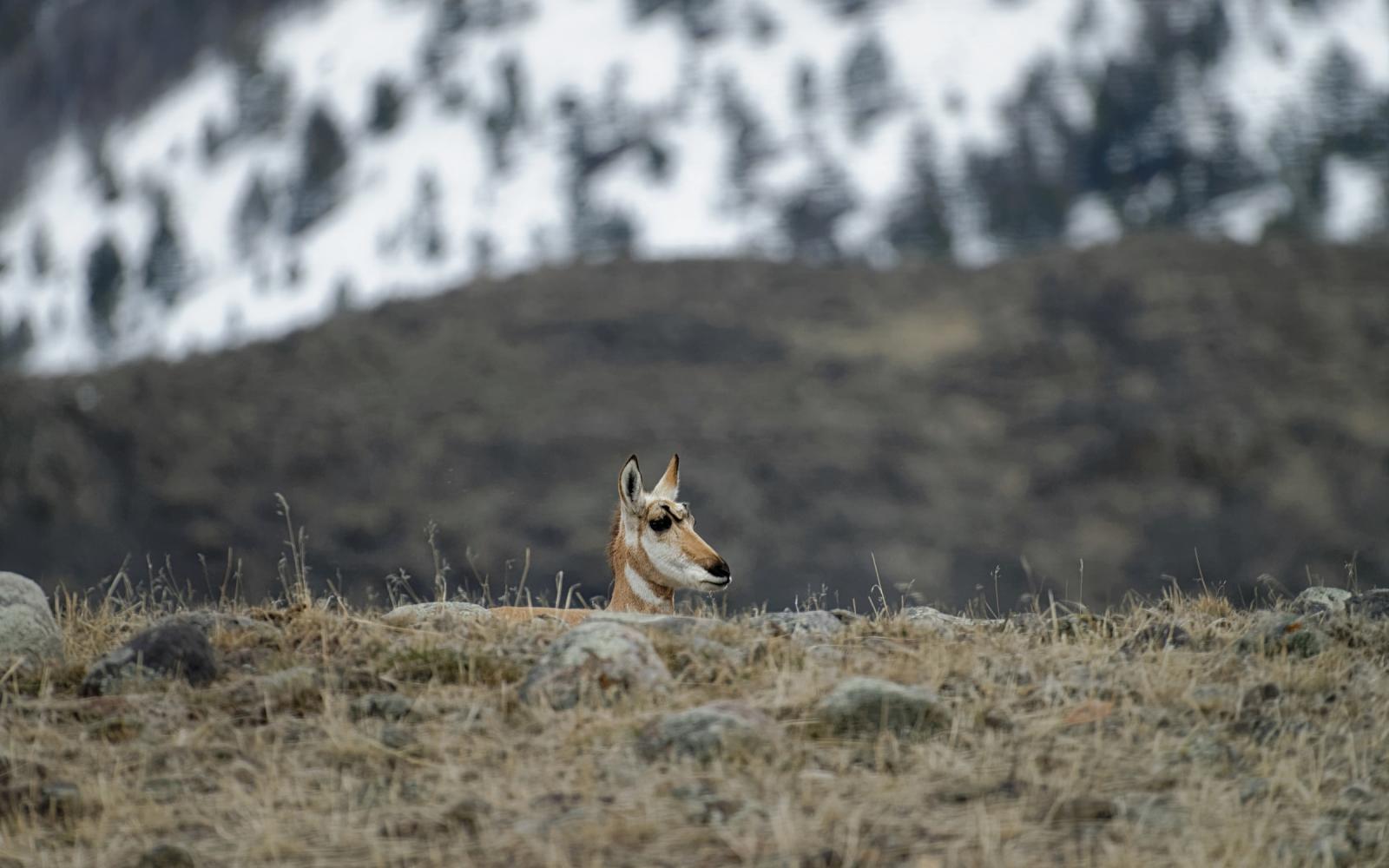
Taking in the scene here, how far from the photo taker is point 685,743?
6273 mm

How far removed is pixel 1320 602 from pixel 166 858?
5.97 metres

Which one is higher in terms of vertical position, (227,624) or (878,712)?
(227,624)

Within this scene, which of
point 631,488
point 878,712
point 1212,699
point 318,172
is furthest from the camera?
point 318,172

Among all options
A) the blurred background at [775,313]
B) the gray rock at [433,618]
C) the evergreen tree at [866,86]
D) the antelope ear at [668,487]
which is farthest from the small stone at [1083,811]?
the evergreen tree at [866,86]

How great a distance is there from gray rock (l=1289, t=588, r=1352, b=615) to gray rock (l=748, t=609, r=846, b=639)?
2289 mm

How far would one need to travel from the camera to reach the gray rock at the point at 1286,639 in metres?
7.53

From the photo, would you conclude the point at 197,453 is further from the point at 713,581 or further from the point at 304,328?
the point at 713,581

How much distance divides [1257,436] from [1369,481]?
4.15m

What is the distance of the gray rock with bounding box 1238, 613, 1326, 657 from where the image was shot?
7527mm

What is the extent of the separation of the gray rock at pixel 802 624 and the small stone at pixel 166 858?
9.96ft

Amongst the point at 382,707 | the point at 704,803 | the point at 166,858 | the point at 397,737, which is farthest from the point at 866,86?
the point at 166,858

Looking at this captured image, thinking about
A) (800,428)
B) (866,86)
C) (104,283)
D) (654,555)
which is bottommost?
(800,428)

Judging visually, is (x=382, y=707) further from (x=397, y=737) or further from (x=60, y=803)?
(x=60, y=803)

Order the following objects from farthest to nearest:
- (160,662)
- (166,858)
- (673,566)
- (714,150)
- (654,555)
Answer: (714,150) < (654,555) < (673,566) < (160,662) < (166,858)
